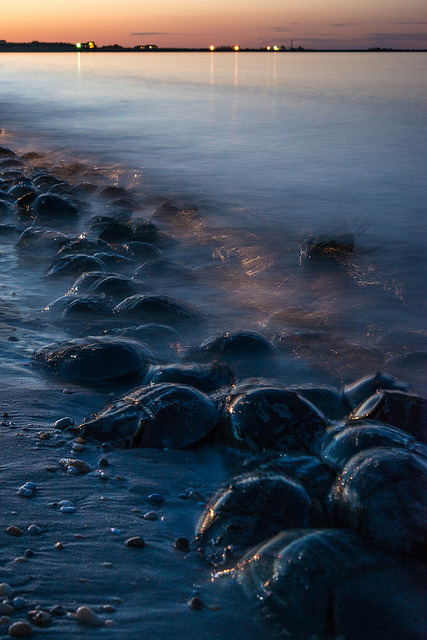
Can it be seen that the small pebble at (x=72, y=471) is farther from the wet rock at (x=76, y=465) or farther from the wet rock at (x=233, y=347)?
the wet rock at (x=233, y=347)

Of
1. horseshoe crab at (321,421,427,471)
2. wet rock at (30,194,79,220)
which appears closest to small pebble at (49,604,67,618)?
horseshoe crab at (321,421,427,471)

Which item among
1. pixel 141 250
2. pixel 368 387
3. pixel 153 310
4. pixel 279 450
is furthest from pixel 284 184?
pixel 279 450

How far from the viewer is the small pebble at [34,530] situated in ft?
6.14

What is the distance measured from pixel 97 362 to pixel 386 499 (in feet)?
5.80

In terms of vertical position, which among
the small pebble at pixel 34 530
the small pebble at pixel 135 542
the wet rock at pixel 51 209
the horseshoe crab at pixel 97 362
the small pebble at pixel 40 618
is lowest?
the small pebble at pixel 135 542

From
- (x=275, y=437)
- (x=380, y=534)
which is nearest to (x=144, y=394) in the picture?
(x=275, y=437)

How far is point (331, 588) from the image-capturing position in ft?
5.35

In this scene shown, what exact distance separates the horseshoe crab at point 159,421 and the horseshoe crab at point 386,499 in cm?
70

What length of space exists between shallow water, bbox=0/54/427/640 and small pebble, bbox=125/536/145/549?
0.15ft

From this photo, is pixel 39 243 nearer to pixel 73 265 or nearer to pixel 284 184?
pixel 73 265

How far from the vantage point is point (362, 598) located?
1.63 meters

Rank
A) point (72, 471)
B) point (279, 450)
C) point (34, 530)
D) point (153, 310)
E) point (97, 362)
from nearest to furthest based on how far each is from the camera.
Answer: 1. point (34, 530)
2. point (72, 471)
3. point (279, 450)
4. point (97, 362)
5. point (153, 310)

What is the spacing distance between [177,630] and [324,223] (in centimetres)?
742

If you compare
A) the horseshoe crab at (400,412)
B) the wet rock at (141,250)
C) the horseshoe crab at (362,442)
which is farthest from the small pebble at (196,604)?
the wet rock at (141,250)
